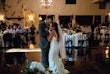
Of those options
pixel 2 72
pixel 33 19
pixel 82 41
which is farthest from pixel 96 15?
pixel 2 72

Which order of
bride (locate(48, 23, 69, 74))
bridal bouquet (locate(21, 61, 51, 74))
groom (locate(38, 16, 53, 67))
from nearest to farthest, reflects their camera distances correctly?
1. bridal bouquet (locate(21, 61, 51, 74))
2. groom (locate(38, 16, 53, 67))
3. bride (locate(48, 23, 69, 74))

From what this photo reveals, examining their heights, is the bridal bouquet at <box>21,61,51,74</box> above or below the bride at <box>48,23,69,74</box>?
above

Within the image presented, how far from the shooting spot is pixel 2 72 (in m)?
7.01

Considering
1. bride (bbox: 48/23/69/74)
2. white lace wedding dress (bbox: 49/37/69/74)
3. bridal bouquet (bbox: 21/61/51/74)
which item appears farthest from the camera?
white lace wedding dress (bbox: 49/37/69/74)

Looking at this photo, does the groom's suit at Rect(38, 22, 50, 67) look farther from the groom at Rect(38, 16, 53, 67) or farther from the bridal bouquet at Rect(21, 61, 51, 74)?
the bridal bouquet at Rect(21, 61, 51, 74)

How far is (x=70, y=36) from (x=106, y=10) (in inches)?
470

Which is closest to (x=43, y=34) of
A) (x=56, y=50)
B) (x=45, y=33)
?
(x=45, y=33)

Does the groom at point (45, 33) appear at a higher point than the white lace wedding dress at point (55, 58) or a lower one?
higher

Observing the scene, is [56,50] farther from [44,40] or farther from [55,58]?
[44,40]

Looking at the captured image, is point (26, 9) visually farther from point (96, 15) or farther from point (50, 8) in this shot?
point (96, 15)

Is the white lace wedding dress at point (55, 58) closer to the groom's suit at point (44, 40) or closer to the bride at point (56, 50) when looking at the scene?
the bride at point (56, 50)

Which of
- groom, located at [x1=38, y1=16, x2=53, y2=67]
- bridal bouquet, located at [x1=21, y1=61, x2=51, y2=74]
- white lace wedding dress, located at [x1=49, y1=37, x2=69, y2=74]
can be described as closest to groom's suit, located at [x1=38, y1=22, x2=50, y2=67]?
groom, located at [x1=38, y1=16, x2=53, y2=67]

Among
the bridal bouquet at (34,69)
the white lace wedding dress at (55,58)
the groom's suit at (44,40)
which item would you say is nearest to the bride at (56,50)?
the white lace wedding dress at (55,58)

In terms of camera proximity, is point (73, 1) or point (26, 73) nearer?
point (26, 73)
